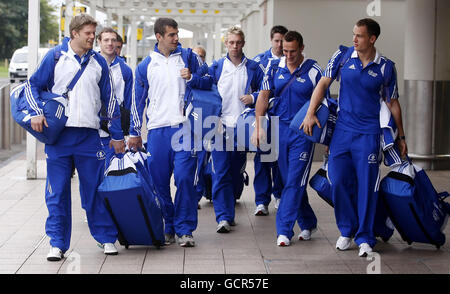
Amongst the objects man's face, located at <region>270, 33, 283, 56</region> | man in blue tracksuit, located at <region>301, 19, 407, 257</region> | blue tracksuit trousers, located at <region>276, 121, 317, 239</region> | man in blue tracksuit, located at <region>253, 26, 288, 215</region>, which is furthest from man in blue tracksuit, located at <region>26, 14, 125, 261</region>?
man's face, located at <region>270, 33, 283, 56</region>

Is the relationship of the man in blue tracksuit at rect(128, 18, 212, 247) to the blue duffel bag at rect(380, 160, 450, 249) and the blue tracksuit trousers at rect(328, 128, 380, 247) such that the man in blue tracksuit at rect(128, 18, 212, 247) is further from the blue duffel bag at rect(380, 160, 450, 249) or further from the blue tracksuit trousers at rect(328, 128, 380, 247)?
the blue duffel bag at rect(380, 160, 450, 249)

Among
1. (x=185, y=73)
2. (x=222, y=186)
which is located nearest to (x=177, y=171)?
(x=185, y=73)

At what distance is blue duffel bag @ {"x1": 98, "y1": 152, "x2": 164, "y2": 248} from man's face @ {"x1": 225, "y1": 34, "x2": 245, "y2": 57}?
1863mm

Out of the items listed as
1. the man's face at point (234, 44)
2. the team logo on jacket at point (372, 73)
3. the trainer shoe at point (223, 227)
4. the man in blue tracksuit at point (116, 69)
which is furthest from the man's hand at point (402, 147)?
the man in blue tracksuit at point (116, 69)

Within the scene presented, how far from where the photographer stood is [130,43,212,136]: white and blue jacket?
7.62m

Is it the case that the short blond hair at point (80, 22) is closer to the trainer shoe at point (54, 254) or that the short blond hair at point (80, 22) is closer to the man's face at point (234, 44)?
the trainer shoe at point (54, 254)

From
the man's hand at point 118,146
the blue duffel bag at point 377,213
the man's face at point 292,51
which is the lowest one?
the blue duffel bag at point 377,213

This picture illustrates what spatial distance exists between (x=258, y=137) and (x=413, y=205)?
1.65 meters

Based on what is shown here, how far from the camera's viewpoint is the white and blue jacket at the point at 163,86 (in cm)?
762

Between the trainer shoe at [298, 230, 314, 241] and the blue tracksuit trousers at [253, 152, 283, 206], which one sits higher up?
the blue tracksuit trousers at [253, 152, 283, 206]

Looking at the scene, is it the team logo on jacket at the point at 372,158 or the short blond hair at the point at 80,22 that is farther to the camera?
the team logo on jacket at the point at 372,158

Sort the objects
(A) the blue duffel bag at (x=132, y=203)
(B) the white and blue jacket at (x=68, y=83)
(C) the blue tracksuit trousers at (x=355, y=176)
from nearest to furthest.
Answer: (B) the white and blue jacket at (x=68, y=83), (A) the blue duffel bag at (x=132, y=203), (C) the blue tracksuit trousers at (x=355, y=176)

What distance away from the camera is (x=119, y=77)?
916 cm
